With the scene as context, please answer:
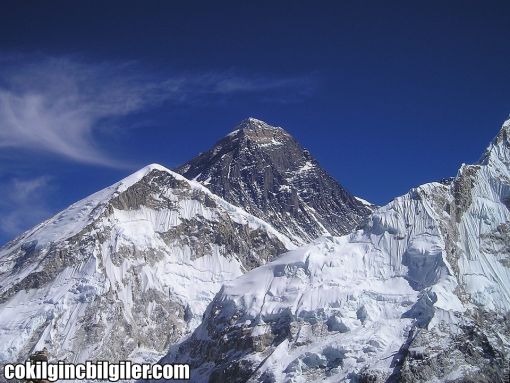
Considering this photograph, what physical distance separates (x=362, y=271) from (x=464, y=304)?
26993mm

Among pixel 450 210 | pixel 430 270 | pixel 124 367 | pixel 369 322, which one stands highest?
pixel 450 210

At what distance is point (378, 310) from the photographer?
6511 inches

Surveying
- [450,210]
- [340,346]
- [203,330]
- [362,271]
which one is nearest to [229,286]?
[203,330]

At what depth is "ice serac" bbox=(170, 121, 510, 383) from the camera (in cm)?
14438

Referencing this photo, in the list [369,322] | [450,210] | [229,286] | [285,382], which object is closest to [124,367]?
[285,382]

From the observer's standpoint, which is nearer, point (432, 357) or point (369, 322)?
point (432, 357)

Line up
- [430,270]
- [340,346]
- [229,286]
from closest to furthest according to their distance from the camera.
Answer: [340,346] → [430,270] → [229,286]

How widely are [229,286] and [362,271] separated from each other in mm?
33061

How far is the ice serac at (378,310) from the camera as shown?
144375 millimetres

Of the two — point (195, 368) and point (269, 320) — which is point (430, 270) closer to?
point (269, 320)

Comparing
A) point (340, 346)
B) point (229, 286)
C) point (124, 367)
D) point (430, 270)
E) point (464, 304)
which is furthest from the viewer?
point (229, 286)

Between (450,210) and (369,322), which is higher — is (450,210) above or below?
above

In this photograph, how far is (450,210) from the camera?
198125mm

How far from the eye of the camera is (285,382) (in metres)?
146
